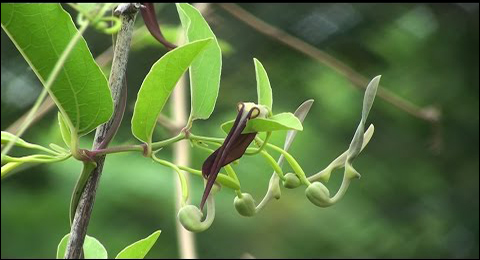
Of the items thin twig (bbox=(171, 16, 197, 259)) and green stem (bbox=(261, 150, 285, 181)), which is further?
thin twig (bbox=(171, 16, 197, 259))

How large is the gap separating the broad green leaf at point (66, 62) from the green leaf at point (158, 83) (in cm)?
1

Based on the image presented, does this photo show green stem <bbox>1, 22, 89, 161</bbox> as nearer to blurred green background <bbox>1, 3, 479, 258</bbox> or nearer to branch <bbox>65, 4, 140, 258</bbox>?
branch <bbox>65, 4, 140, 258</bbox>

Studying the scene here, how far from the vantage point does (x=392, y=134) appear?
142cm

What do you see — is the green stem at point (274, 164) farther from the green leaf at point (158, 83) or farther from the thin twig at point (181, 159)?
the thin twig at point (181, 159)

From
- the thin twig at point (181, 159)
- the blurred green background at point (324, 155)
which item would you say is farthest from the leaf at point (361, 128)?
the blurred green background at point (324, 155)

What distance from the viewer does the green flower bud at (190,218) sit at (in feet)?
0.88

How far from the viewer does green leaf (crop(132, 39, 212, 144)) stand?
275mm

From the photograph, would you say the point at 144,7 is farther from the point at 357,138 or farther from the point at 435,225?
the point at 435,225

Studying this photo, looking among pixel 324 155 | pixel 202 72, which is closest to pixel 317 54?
pixel 324 155

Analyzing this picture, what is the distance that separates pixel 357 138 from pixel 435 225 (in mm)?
1142

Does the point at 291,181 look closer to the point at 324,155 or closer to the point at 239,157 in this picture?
the point at 239,157

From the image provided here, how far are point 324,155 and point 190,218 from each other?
1049 mm

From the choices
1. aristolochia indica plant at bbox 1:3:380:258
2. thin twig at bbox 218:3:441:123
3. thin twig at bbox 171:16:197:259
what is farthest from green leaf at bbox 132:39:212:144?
thin twig at bbox 218:3:441:123

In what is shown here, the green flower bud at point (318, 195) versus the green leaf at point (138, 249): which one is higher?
the green flower bud at point (318, 195)
